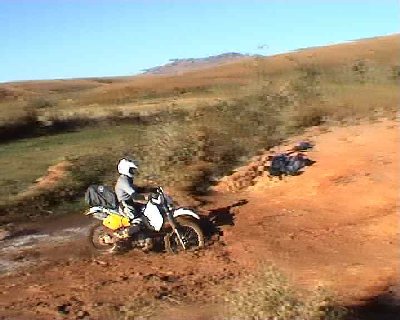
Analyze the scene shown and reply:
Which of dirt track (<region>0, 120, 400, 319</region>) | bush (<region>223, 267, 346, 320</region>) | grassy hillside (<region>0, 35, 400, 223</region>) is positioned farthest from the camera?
grassy hillside (<region>0, 35, 400, 223</region>)

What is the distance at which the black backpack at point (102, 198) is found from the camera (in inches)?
421

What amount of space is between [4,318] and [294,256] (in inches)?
169

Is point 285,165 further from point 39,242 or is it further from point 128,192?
point 39,242

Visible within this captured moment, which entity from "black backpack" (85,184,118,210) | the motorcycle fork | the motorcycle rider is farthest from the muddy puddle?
the motorcycle fork

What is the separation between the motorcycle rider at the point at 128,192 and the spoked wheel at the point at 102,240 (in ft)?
1.69

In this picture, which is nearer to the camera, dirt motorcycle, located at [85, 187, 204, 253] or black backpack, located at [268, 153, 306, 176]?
dirt motorcycle, located at [85, 187, 204, 253]

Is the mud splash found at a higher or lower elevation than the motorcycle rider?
lower

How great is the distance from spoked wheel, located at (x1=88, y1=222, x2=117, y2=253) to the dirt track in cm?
21

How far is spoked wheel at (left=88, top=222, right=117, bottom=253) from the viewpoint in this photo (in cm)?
1077

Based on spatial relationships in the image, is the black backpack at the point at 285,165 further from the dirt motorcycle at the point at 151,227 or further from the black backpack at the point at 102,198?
the black backpack at the point at 102,198

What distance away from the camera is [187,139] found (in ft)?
56.0

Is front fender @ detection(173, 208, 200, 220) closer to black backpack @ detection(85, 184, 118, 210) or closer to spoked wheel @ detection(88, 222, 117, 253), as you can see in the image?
black backpack @ detection(85, 184, 118, 210)

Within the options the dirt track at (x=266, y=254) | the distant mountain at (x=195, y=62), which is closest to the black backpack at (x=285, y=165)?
the dirt track at (x=266, y=254)

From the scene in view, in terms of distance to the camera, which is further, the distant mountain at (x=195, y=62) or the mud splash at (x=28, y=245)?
the distant mountain at (x=195, y=62)
